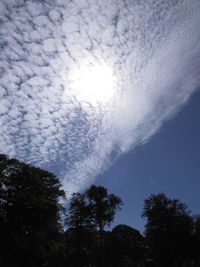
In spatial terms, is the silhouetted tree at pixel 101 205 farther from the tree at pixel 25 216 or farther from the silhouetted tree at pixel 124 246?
the silhouetted tree at pixel 124 246

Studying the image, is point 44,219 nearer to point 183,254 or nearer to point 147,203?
point 147,203

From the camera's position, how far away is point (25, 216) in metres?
26.5

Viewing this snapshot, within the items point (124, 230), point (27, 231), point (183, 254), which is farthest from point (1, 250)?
point (124, 230)

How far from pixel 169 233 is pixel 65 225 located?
18.0 meters

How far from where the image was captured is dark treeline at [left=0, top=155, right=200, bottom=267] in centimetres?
2527

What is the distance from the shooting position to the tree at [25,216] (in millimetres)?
24312

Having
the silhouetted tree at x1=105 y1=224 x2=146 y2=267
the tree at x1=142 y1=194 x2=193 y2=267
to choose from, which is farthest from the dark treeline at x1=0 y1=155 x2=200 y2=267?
the silhouetted tree at x1=105 y1=224 x2=146 y2=267

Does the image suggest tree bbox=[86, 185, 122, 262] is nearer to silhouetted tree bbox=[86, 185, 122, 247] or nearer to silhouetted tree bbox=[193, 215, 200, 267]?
silhouetted tree bbox=[86, 185, 122, 247]

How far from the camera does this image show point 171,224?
35.7m

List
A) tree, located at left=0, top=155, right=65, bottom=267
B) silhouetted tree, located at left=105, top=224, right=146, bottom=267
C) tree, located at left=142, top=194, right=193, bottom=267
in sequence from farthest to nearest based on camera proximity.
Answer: silhouetted tree, located at left=105, top=224, right=146, bottom=267 → tree, located at left=142, top=194, right=193, bottom=267 → tree, located at left=0, top=155, right=65, bottom=267

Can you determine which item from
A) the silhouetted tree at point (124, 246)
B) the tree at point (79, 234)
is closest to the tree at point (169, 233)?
the tree at point (79, 234)

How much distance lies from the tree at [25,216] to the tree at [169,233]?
55.0 feet

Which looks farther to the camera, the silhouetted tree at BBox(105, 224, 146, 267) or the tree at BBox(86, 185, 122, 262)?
the silhouetted tree at BBox(105, 224, 146, 267)

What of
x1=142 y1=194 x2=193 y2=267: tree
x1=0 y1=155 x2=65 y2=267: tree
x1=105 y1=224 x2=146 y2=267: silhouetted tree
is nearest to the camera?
x1=0 y1=155 x2=65 y2=267: tree
